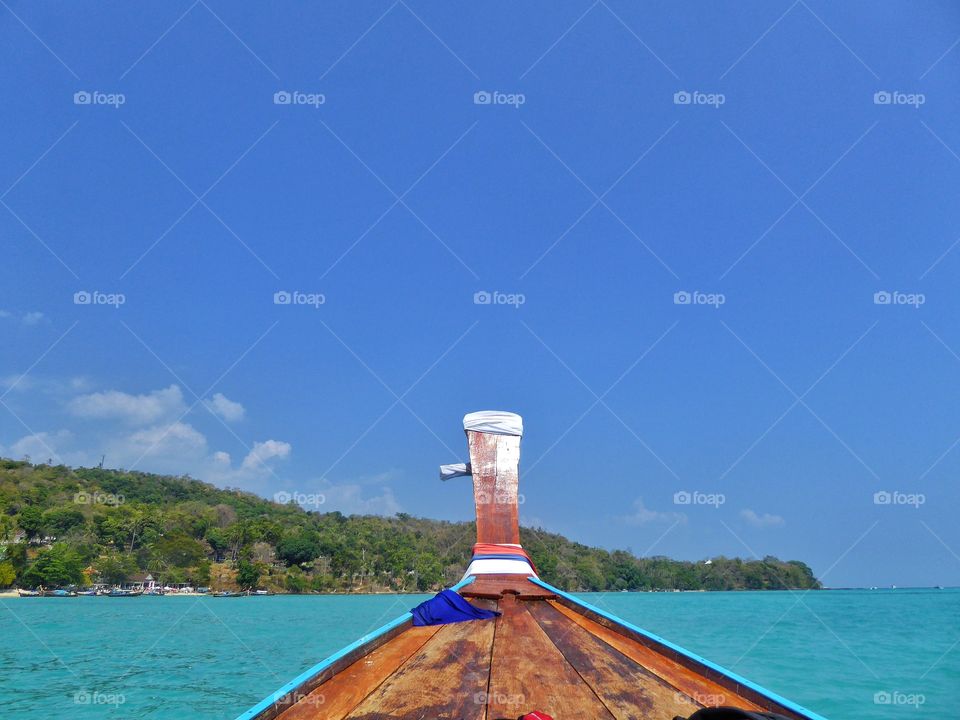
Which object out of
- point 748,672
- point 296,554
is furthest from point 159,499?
point 748,672

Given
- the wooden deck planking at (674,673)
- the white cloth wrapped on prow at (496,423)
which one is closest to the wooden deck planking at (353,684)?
the wooden deck planking at (674,673)

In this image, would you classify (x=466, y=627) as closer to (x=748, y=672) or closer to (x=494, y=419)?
(x=494, y=419)

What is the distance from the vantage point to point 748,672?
14344 millimetres

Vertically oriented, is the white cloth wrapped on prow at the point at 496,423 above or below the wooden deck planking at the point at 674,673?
above

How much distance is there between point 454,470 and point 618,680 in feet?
22.7

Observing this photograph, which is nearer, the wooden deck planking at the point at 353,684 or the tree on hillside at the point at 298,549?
the wooden deck planking at the point at 353,684

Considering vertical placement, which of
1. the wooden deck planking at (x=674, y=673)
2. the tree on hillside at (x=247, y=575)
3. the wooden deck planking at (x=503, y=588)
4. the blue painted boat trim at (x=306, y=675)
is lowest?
the tree on hillside at (x=247, y=575)

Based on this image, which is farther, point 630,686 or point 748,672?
point 748,672

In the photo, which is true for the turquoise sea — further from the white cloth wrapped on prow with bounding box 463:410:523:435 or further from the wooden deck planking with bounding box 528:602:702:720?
the wooden deck planking with bounding box 528:602:702:720

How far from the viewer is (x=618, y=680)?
2.90 m

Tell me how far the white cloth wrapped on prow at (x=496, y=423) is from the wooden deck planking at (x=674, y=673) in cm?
529

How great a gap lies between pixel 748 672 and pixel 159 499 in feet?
266

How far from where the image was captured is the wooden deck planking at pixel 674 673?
2.62 meters

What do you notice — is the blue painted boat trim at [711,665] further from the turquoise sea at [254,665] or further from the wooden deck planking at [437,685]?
the turquoise sea at [254,665]
